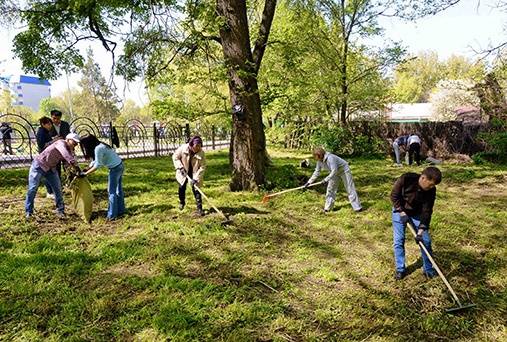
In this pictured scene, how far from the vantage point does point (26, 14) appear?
945 centimetres

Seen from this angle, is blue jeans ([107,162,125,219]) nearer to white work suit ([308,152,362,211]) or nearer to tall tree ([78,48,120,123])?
white work suit ([308,152,362,211])

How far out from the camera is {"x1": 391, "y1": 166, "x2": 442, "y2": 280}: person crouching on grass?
3.75 m

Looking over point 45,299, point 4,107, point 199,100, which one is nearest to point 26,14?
point 199,100

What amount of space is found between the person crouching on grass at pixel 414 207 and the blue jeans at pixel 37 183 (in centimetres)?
520

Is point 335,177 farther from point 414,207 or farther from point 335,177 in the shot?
point 414,207

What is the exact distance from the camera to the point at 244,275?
4.16 metres

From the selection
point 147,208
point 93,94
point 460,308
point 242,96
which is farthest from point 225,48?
point 93,94

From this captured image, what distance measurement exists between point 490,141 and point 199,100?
10.6m

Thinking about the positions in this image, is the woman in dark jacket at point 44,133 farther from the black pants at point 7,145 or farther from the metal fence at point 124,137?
the black pants at point 7,145

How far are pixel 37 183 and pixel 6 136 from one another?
8087 millimetres

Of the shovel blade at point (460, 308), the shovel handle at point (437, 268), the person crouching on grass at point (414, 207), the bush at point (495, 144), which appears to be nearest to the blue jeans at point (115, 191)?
the person crouching on grass at point (414, 207)

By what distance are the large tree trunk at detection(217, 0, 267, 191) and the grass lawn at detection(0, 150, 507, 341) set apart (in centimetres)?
90

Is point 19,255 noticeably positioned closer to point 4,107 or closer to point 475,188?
point 475,188

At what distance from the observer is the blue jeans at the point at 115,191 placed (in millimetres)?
5887
